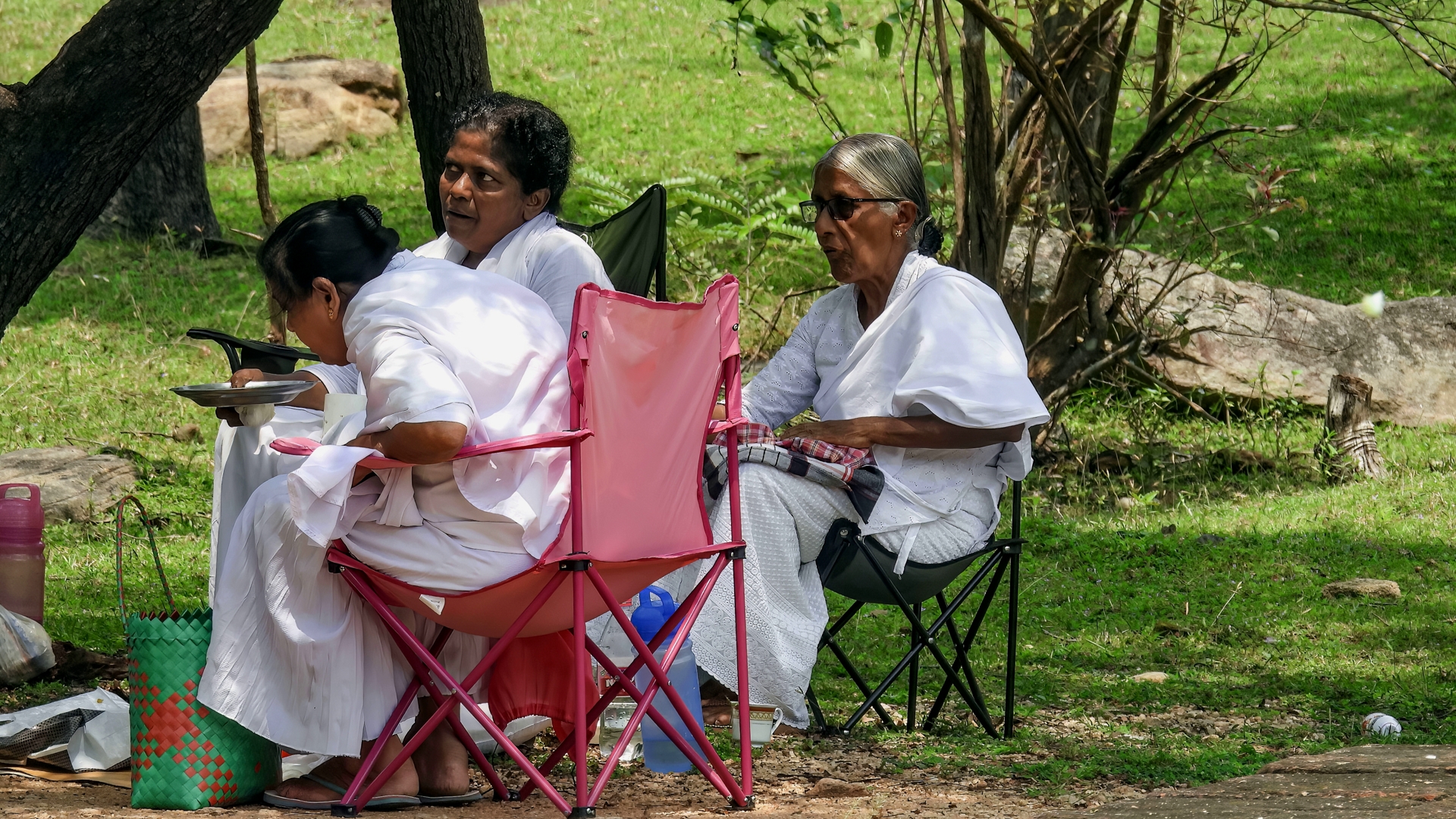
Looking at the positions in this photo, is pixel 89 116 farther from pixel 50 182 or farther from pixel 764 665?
pixel 764 665

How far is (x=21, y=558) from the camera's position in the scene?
4.17 m

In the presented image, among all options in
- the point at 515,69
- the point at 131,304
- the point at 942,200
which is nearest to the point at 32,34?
the point at 515,69

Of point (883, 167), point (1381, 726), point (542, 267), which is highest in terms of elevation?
point (883, 167)

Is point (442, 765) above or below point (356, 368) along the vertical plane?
below

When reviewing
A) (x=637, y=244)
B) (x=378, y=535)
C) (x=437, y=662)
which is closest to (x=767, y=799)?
(x=437, y=662)

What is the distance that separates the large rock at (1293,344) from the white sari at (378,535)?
5171mm

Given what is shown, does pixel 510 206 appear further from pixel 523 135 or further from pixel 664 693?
pixel 664 693

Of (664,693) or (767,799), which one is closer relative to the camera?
(767,799)

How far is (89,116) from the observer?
12.3 feet

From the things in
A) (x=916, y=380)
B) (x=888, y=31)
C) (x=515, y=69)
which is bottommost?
(x=916, y=380)

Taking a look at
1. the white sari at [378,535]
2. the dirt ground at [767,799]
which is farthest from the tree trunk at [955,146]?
the white sari at [378,535]

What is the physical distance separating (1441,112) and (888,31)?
949 cm

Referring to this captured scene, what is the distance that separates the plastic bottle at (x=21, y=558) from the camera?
4.16 m

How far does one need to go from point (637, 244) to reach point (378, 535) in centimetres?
202
